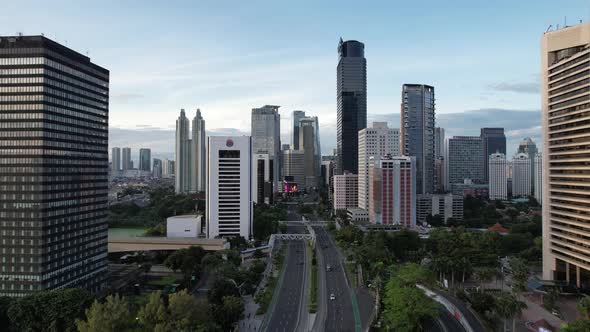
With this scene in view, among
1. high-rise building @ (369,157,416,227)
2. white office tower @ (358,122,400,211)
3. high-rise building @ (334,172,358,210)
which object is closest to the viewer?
high-rise building @ (369,157,416,227)

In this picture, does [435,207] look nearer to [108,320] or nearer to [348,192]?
[348,192]

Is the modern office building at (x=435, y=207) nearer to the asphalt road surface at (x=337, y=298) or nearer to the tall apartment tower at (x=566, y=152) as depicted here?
the asphalt road surface at (x=337, y=298)

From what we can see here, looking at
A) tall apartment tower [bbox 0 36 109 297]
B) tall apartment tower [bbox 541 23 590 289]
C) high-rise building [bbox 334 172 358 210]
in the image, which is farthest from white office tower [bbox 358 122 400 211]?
tall apartment tower [bbox 0 36 109 297]

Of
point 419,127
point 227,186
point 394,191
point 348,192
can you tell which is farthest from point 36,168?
point 419,127

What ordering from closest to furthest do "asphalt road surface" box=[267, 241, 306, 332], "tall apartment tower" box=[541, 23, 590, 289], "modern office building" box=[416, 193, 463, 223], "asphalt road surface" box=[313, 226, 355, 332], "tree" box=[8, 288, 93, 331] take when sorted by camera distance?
"tree" box=[8, 288, 93, 331] < "asphalt road surface" box=[313, 226, 355, 332] < "asphalt road surface" box=[267, 241, 306, 332] < "tall apartment tower" box=[541, 23, 590, 289] < "modern office building" box=[416, 193, 463, 223]

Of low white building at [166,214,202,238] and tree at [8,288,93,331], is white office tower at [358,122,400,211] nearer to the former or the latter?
low white building at [166,214,202,238]

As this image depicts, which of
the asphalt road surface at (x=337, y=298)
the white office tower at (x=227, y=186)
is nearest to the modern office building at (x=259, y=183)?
the white office tower at (x=227, y=186)
